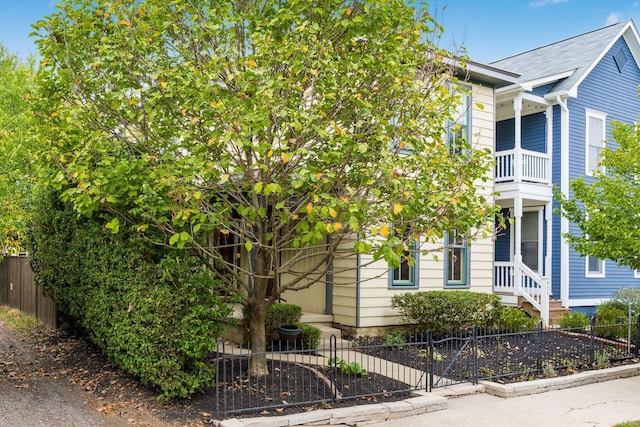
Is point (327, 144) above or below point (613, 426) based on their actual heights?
above

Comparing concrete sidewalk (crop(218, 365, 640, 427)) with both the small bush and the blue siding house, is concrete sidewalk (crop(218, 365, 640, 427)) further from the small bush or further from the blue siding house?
the blue siding house

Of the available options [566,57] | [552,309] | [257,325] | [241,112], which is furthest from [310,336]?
[566,57]

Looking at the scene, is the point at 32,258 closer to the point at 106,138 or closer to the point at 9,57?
the point at 106,138

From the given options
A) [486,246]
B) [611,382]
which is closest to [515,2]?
[486,246]

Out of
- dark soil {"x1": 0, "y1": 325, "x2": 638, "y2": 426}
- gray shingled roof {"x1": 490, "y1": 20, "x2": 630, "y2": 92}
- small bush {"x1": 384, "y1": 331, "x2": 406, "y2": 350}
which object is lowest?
dark soil {"x1": 0, "y1": 325, "x2": 638, "y2": 426}

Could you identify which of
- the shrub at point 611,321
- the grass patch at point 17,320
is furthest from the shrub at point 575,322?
the grass patch at point 17,320

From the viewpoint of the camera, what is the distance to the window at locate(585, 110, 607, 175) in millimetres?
17984

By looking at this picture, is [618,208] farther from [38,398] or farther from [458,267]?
[38,398]

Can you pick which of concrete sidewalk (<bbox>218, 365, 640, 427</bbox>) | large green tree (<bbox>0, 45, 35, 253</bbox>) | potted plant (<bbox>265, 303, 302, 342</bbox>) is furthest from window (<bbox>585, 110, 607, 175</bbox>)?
large green tree (<bbox>0, 45, 35, 253</bbox>)

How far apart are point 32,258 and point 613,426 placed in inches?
449

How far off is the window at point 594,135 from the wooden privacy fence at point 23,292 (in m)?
15.8

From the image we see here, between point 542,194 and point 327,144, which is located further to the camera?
point 542,194

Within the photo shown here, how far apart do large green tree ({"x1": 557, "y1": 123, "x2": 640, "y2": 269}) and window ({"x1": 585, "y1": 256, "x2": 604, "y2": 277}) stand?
6.56 meters

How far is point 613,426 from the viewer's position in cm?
746
